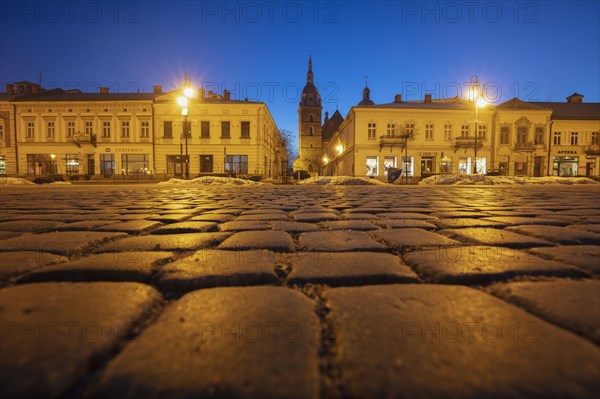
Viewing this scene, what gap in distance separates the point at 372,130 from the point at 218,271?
36452 mm

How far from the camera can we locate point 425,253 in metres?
1.83

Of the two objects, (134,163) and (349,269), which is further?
(134,163)

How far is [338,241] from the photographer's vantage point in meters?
2.21

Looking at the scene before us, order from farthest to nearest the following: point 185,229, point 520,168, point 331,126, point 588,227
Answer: point 331,126, point 520,168, point 588,227, point 185,229

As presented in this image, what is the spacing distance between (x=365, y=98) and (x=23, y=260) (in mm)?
75087

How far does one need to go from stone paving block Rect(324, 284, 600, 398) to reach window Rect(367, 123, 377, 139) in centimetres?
3639

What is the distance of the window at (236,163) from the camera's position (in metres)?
34.7

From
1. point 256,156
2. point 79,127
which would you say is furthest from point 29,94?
point 256,156

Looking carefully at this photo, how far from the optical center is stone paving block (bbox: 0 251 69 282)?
145 cm

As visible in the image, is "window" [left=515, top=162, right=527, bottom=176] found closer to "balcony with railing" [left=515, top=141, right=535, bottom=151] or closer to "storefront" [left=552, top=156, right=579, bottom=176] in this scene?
"balcony with railing" [left=515, top=141, right=535, bottom=151]

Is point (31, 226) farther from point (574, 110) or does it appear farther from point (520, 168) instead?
point (574, 110)

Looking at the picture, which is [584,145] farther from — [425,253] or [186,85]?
[425,253]

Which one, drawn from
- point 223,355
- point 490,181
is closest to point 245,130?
point 490,181

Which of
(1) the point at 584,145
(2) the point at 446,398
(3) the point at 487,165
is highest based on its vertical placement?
(1) the point at 584,145
